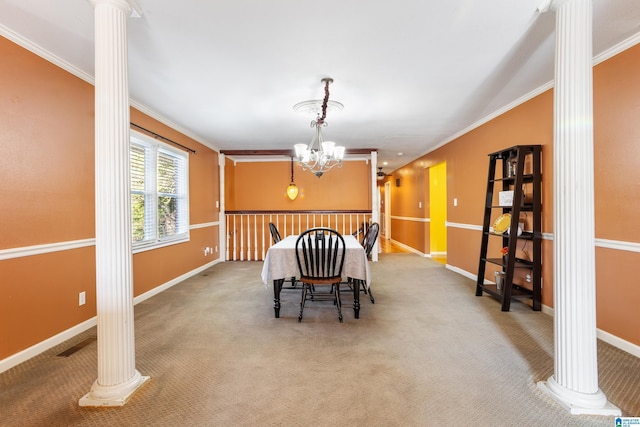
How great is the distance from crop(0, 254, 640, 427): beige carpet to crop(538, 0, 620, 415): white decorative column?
19 centimetres

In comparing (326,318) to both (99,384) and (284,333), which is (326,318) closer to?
(284,333)

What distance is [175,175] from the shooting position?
4250 millimetres

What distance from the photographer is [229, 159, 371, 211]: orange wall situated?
659cm

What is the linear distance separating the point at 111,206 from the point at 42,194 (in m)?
1.18

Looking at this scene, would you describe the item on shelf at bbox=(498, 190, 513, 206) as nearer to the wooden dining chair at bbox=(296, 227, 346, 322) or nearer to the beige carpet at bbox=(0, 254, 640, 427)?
the beige carpet at bbox=(0, 254, 640, 427)

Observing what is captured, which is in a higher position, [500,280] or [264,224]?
[264,224]

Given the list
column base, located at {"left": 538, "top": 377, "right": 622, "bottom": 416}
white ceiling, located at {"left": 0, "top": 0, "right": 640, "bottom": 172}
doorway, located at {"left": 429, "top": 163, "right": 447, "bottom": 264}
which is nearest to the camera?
column base, located at {"left": 538, "top": 377, "right": 622, "bottom": 416}

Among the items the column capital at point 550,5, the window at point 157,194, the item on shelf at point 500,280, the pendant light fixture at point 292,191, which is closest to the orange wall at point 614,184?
the item on shelf at point 500,280

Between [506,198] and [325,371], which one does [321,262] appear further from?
[506,198]

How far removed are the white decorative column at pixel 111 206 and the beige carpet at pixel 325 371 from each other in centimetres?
16

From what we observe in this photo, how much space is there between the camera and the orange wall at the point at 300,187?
21.6 ft

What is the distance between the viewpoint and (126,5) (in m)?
1.65

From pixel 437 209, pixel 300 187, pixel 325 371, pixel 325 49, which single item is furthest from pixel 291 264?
pixel 437 209

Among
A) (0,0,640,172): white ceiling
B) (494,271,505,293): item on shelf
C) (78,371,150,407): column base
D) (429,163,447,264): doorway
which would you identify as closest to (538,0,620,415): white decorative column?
(0,0,640,172): white ceiling
